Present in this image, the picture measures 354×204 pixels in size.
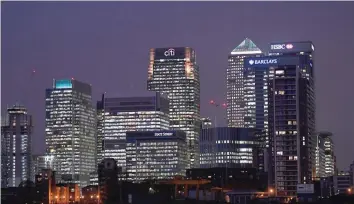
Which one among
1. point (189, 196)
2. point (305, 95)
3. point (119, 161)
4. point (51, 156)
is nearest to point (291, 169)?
point (305, 95)

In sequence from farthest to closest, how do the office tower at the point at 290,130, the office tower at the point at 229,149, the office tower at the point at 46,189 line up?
the office tower at the point at 229,149, the office tower at the point at 290,130, the office tower at the point at 46,189

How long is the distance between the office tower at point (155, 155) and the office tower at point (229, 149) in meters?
1.96

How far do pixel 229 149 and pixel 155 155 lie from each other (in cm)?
611

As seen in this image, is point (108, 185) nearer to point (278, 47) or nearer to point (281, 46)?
point (278, 47)

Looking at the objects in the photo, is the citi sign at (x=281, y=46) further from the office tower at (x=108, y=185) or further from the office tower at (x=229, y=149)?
the office tower at (x=108, y=185)

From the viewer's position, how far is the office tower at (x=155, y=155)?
69.0 meters

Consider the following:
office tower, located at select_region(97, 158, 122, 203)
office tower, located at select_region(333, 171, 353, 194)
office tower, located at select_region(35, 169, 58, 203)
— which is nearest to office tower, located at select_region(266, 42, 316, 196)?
office tower, located at select_region(333, 171, 353, 194)

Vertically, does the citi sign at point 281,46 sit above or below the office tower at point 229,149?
above

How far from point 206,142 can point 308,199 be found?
70.8 ft

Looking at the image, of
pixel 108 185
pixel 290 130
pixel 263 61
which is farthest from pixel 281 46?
pixel 108 185

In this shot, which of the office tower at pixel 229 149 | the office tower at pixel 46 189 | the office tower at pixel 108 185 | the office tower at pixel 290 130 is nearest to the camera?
the office tower at pixel 46 189

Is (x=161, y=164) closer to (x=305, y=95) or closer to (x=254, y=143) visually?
(x=254, y=143)

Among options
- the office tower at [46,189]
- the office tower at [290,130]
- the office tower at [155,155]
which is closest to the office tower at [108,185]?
the office tower at [46,189]

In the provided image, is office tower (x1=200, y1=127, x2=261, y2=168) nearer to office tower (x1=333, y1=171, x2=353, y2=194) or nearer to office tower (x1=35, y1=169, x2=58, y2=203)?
office tower (x1=333, y1=171, x2=353, y2=194)
